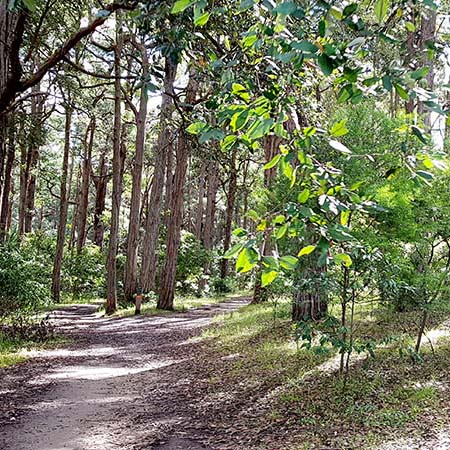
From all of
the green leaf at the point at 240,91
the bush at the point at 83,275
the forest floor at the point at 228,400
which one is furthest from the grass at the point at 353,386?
the bush at the point at 83,275

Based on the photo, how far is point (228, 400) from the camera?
20.4 ft

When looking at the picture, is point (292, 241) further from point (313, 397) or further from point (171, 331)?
point (171, 331)

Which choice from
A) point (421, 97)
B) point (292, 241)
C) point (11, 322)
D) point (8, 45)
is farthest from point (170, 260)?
point (421, 97)

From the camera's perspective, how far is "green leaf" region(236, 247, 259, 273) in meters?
1.42

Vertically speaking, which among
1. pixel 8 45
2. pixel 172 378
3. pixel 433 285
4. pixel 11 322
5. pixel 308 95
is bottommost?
pixel 172 378

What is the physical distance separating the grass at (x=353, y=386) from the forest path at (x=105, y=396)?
0.90m

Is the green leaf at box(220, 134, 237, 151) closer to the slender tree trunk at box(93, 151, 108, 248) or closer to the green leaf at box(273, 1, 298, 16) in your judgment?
the green leaf at box(273, 1, 298, 16)

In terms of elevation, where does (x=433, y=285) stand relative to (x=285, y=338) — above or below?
above

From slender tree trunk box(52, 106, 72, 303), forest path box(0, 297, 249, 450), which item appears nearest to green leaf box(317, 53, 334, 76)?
forest path box(0, 297, 249, 450)

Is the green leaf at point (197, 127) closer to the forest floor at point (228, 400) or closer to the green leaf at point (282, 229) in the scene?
the green leaf at point (282, 229)

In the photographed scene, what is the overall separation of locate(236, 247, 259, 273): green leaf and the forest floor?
3596 millimetres

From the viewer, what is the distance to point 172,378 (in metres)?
7.72

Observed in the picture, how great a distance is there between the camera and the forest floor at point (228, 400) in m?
4.73

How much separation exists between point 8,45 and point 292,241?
18.1 ft
